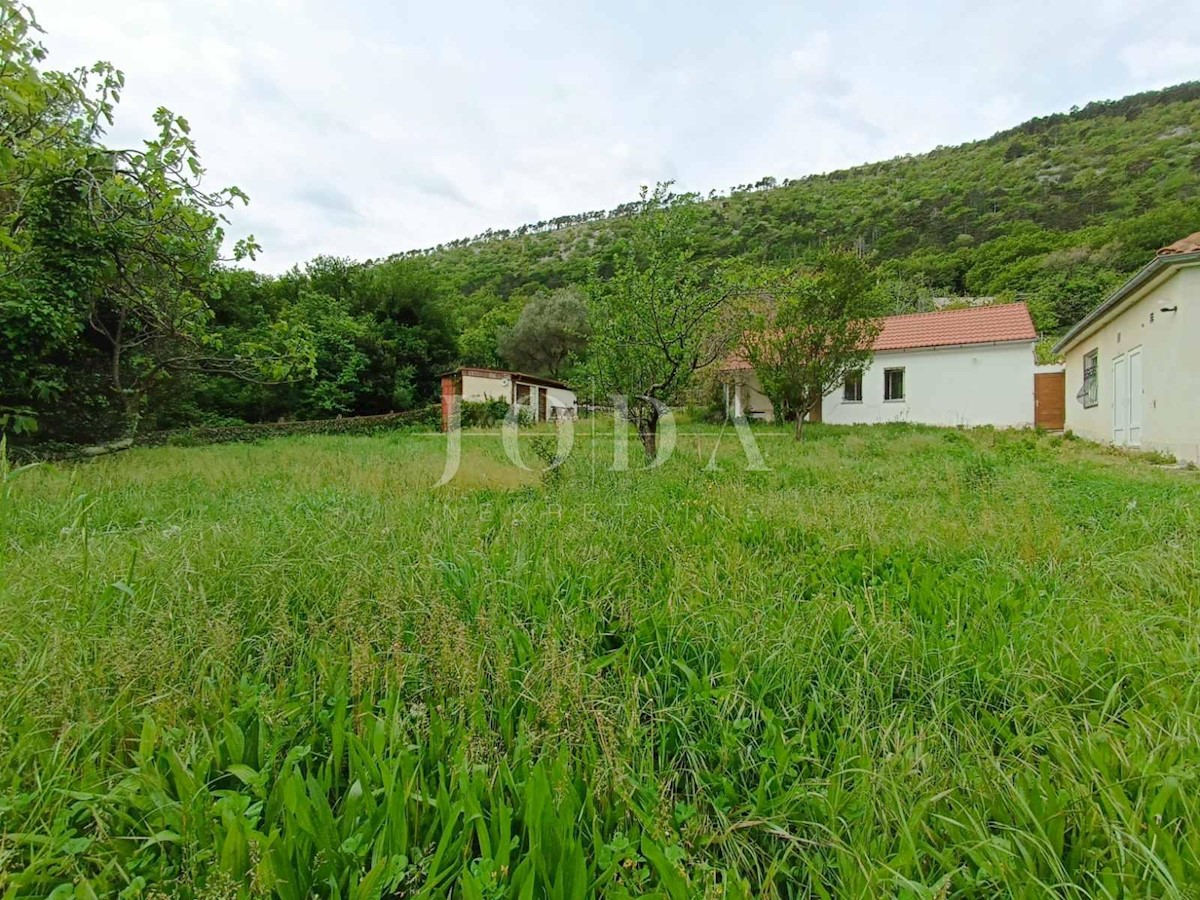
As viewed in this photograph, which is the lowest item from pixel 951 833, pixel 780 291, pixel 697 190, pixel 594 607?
pixel 951 833

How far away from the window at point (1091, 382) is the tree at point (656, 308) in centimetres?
1017

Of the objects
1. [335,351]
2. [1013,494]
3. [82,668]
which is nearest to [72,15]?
[82,668]

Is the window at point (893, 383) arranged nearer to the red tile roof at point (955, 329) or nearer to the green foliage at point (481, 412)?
the red tile roof at point (955, 329)

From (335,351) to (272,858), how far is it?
70.6 ft

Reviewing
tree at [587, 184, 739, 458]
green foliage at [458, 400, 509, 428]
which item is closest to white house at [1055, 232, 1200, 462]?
tree at [587, 184, 739, 458]

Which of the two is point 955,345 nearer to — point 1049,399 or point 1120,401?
point 1049,399

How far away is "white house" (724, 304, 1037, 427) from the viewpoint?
46.3ft

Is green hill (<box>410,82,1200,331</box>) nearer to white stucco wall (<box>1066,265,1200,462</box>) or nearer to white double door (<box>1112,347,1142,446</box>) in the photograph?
white double door (<box>1112,347,1142,446</box>)

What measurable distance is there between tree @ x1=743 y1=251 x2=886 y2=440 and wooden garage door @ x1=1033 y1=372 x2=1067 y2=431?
7817mm

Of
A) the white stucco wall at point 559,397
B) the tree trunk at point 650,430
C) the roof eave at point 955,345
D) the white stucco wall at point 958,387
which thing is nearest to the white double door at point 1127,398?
the roof eave at point 955,345

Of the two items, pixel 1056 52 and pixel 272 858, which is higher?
pixel 1056 52

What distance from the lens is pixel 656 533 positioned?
346cm

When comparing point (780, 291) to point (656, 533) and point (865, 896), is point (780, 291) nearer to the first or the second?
point (656, 533)

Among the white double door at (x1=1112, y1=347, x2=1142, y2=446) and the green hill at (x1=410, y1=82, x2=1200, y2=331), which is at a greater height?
the green hill at (x1=410, y1=82, x2=1200, y2=331)
